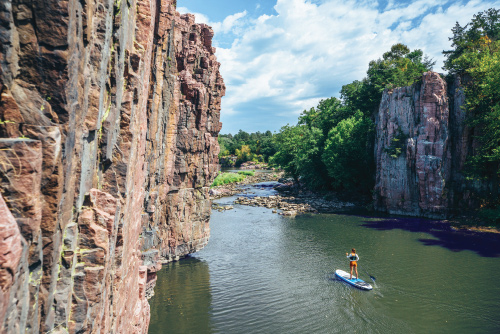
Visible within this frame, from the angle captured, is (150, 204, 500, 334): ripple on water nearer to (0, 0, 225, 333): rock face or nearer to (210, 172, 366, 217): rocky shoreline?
(0, 0, 225, 333): rock face

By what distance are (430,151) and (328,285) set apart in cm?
2613

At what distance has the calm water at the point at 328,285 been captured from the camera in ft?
52.1

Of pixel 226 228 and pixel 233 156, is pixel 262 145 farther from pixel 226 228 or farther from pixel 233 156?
pixel 226 228

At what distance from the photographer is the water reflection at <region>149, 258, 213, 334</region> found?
612 inches

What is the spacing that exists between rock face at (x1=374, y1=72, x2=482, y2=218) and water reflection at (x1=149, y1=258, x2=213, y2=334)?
94.3 feet

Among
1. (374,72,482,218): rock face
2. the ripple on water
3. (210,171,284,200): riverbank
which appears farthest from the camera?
(210,171,284,200): riverbank

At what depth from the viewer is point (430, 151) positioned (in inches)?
1489

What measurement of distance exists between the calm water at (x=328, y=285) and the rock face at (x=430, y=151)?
21.8 ft

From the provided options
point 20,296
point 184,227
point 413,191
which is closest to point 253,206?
point 413,191

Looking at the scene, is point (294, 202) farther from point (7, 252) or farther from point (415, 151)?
point (7, 252)

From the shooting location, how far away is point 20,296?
14.0 ft

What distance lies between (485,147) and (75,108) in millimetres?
40301

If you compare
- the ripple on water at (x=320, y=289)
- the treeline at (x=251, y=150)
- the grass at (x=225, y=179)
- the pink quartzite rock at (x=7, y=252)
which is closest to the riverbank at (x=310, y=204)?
the grass at (x=225, y=179)

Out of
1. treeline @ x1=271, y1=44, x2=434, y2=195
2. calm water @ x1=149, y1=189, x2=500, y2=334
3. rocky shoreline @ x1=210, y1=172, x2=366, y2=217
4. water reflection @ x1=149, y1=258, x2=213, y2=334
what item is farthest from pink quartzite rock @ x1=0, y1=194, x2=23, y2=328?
treeline @ x1=271, y1=44, x2=434, y2=195
